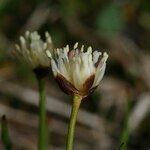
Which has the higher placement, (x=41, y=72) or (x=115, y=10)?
(x=115, y=10)

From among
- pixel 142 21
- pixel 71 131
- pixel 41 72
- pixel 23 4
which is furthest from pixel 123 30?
pixel 71 131

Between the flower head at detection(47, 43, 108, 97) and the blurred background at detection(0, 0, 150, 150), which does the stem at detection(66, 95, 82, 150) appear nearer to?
the flower head at detection(47, 43, 108, 97)

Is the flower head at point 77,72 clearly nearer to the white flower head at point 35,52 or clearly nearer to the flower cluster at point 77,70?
the flower cluster at point 77,70

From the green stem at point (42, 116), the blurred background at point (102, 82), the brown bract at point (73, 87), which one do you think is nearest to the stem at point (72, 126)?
the brown bract at point (73, 87)

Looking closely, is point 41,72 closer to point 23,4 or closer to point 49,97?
point 49,97

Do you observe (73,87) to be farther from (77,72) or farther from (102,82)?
(102,82)

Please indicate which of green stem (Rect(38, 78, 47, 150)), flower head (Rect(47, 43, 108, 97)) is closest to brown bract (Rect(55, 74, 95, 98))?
flower head (Rect(47, 43, 108, 97))

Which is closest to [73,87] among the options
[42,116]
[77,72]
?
[77,72]
